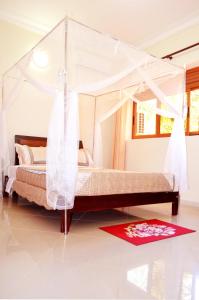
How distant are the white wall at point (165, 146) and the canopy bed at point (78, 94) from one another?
2.16 ft

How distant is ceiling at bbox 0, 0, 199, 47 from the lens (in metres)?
3.86

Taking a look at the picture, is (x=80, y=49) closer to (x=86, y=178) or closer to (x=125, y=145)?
(x=125, y=145)

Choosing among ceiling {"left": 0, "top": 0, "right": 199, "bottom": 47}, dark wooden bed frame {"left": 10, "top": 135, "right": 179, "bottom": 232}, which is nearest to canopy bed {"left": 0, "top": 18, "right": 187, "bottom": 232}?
dark wooden bed frame {"left": 10, "top": 135, "right": 179, "bottom": 232}

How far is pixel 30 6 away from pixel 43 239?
366 cm

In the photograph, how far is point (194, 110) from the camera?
4492 millimetres

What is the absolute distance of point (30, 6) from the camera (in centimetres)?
404

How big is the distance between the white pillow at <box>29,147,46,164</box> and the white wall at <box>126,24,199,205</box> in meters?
2.02

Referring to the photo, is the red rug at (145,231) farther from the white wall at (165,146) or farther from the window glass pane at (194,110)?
the window glass pane at (194,110)

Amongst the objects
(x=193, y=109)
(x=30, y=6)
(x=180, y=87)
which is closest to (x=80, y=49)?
(x=30, y=6)

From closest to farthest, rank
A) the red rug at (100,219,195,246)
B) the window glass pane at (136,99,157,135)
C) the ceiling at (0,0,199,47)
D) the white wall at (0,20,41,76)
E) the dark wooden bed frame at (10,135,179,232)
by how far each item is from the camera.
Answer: the red rug at (100,219,195,246)
the dark wooden bed frame at (10,135,179,232)
the ceiling at (0,0,199,47)
the white wall at (0,20,41,76)
the window glass pane at (136,99,157,135)

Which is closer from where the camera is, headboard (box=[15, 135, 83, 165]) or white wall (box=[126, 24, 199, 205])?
white wall (box=[126, 24, 199, 205])

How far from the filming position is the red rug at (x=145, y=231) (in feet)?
7.50

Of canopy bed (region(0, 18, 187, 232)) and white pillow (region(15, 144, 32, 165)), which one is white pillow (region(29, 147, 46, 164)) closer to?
white pillow (region(15, 144, 32, 165))

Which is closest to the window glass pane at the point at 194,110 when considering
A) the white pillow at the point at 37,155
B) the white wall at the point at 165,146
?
the white wall at the point at 165,146
